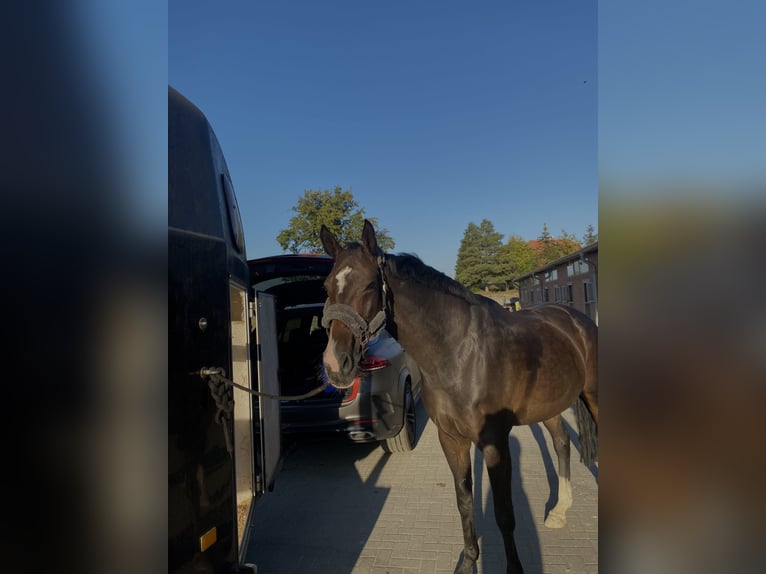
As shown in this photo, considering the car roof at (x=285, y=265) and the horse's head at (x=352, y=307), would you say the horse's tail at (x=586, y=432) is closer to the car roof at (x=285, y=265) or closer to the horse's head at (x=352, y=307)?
the horse's head at (x=352, y=307)

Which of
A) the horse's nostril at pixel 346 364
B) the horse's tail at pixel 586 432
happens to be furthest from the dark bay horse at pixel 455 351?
the horse's tail at pixel 586 432

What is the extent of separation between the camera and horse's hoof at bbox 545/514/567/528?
318cm

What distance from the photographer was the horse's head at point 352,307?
6.95 ft

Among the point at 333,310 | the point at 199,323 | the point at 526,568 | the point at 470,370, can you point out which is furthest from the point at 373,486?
the point at 199,323

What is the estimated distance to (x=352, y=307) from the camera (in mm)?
2170

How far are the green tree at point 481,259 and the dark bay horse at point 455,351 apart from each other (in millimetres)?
50438

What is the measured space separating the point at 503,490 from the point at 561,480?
4.32 feet

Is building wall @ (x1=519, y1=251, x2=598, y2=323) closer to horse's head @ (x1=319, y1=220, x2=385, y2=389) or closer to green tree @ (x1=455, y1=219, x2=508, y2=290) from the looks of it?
horse's head @ (x1=319, y1=220, x2=385, y2=389)

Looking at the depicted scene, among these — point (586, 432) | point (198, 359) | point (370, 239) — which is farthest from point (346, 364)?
point (586, 432)

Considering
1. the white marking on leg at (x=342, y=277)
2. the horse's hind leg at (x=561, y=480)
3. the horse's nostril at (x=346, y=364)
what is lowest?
the horse's hind leg at (x=561, y=480)

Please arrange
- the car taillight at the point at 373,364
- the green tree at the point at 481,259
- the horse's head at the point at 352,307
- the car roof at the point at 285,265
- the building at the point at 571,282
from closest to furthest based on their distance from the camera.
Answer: the horse's head at the point at 352,307, the car roof at the point at 285,265, the car taillight at the point at 373,364, the building at the point at 571,282, the green tree at the point at 481,259

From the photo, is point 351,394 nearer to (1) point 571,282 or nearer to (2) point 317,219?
(2) point 317,219

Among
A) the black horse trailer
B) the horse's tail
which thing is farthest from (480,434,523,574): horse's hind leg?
the horse's tail
